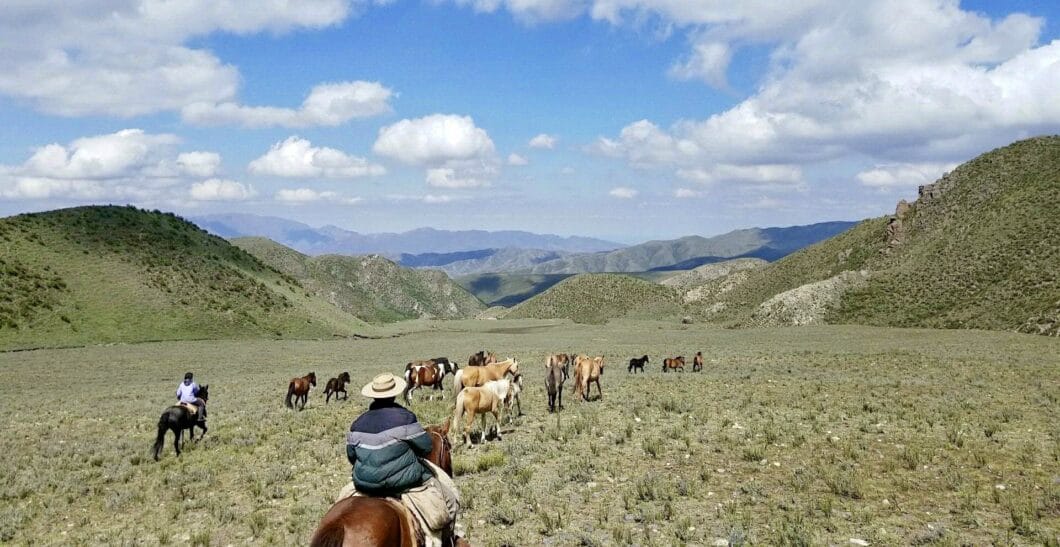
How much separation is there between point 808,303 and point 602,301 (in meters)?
59.0

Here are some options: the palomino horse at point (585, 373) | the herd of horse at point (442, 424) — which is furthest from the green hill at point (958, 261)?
the herd of horse at point (442, 424)

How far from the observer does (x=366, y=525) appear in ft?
18.5

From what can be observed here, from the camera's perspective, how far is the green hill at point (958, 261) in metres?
64.7

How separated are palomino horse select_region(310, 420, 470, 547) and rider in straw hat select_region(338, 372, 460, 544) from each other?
0.27 meters

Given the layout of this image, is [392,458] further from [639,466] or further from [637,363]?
[637,363]

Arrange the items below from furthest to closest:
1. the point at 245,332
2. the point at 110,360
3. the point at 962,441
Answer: the point at 245,332 → the point at 110,360 → the point at 962,441

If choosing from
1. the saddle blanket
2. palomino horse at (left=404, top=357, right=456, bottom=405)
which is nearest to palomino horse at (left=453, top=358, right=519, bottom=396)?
palomino horse at (left=404, top=357, right=456, bottom=405)

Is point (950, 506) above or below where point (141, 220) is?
below

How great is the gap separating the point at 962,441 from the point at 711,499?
786 centimetres

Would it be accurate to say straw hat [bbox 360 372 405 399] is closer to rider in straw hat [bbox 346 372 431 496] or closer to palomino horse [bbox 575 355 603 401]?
rider in straw hat [bbox 346 372 431 496]

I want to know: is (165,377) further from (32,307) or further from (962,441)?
(962,441)

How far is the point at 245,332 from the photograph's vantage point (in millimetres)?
70812

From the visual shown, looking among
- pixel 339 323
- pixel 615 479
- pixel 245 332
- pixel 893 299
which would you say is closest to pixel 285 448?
pixel 615 479

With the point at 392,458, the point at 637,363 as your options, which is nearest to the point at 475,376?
the point at 392,458
